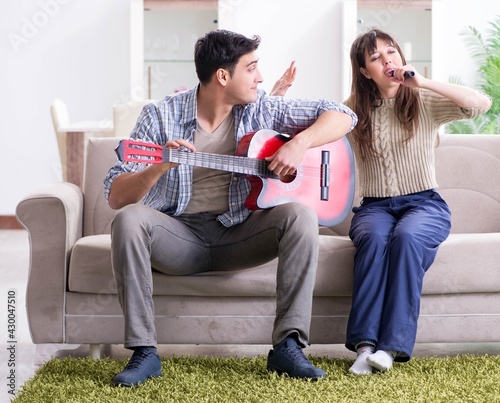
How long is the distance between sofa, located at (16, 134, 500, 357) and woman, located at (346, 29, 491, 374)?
98 millimetres

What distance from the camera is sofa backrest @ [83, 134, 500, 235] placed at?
286 centimetres

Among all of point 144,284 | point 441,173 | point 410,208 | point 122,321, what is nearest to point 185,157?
point 144,284

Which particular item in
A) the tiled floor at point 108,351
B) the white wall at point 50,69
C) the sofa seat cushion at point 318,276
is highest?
the white wall at point 50,69

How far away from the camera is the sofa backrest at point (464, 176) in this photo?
112 inches

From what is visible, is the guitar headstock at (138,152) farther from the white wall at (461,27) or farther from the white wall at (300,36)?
the white wall at (461,27)

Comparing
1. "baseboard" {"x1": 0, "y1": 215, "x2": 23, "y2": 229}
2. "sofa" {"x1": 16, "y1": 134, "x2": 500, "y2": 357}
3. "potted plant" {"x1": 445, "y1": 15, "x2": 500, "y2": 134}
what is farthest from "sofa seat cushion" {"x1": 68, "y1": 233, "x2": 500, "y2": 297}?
"baseboard" {"x1": 0, "y1": 215, "x2": 23, "y2": 229}

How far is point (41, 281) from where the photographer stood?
2414 millimetres

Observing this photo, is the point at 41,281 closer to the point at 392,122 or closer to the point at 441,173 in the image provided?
the point at 392,122

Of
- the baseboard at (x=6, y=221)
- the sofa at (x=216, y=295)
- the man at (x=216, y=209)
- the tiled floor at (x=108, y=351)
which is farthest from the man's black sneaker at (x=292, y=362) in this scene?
the baseboard at (x=6, y=221)

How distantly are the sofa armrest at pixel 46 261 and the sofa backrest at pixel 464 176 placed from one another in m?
0.38

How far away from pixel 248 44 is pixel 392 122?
1.81 ft

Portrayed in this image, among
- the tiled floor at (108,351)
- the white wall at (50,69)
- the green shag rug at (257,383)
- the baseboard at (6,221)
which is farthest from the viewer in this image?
the baseboard at (6,221)

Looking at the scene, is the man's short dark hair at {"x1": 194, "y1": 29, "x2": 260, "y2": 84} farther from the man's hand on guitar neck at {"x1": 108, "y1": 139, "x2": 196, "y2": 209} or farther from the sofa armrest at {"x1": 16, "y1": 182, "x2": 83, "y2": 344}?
the sofa armrest at {"x1": 16, "y1": 182, "x2": 83, "y2": 344}

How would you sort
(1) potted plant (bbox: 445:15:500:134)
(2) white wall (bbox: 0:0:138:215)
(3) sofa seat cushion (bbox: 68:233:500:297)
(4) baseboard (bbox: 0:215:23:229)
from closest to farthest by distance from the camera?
(3) sofa seat cushion (bbox: 68:233:500:297)
(1) potted plant (bbox: 445:15:500:134)
(2) white wall (bbox: 0:0:138:215)
(4) baseboard (bbox: 0:215:23:229)
